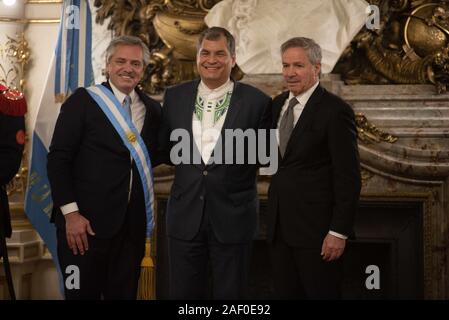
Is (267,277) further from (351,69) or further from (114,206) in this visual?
(114,206)

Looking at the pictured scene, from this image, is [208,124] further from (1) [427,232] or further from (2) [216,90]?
(1) [427,232]

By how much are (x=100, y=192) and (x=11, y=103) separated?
537 mm

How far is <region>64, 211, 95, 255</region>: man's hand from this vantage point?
206cm

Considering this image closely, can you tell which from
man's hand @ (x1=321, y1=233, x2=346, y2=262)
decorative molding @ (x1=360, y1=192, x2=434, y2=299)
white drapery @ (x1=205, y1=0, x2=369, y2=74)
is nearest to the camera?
man's hand @ (x1=321, y1=233, x2=346, y2=262)

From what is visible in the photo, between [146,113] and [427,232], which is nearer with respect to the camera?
[146,113]

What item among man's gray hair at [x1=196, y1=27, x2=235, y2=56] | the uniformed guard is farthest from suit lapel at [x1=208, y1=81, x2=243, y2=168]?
the uniformed guard

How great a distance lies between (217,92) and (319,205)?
19.8 inches

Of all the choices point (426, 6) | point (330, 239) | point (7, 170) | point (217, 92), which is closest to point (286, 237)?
point (330, 239)

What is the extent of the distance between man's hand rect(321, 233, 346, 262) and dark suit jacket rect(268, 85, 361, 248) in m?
0.03

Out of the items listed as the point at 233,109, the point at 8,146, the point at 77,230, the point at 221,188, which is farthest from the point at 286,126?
the point at 8,146

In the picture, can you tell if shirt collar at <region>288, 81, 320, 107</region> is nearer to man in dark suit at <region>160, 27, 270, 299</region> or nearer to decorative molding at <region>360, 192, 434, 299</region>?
man in dark suit at <region>160, 27, 270, 299</region>

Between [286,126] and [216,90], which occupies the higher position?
[216,90]

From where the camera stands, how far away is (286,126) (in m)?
2.12

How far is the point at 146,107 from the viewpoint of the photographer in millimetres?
2283
